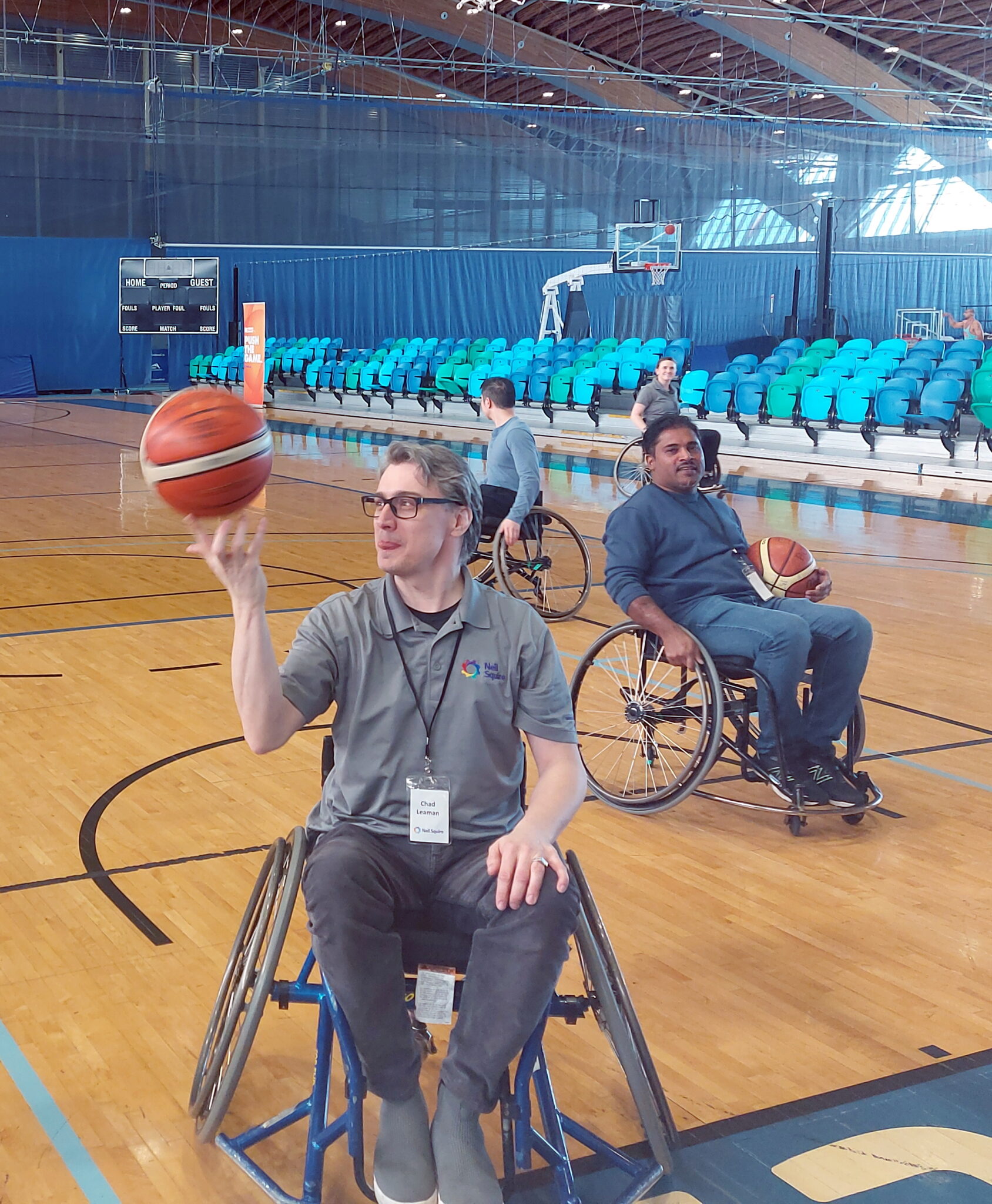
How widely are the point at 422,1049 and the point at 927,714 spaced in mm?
3091

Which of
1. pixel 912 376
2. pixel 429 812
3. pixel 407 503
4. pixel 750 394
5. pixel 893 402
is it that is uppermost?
pixel 912 376

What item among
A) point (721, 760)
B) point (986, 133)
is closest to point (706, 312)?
point (986, 133)

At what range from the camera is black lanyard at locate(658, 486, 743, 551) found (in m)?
3.83

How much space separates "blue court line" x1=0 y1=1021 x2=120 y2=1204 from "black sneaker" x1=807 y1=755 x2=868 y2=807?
2.12 m

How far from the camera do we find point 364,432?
687 inches

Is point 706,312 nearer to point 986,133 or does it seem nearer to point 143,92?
point 986,133

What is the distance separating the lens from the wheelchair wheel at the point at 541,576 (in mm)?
6062

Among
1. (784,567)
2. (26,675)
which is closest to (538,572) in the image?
(26,675)

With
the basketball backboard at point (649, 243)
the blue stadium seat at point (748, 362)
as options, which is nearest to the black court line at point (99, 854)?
the blue stadium seat at point (748, 362)

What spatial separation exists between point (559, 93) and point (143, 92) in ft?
29.8

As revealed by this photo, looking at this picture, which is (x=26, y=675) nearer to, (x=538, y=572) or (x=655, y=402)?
(x=538, y=572)

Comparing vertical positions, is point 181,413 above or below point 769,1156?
above

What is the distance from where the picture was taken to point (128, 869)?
330 centimetres

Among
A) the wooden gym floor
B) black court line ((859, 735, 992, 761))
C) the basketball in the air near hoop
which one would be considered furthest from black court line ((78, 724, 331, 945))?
black court line ((859, 735, 992, 761))
